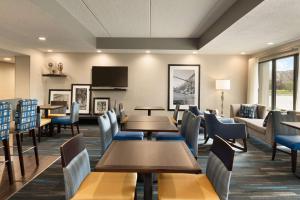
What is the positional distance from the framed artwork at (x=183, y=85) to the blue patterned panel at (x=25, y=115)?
517cm

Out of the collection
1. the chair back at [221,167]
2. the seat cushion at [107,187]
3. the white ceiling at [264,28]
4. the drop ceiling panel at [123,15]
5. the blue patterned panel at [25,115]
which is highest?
the drop ceiling panel at [123,15]

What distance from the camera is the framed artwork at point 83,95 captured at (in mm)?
8438

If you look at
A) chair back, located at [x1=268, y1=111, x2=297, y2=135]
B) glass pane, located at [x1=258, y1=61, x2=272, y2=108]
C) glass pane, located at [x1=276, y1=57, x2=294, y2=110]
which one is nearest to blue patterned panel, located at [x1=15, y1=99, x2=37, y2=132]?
chair back, located at [x1=268, y1=111, x2=297, y2=135]

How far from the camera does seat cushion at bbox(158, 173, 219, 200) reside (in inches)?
71.7

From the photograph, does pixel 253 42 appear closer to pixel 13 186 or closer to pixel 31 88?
pixel 13 186

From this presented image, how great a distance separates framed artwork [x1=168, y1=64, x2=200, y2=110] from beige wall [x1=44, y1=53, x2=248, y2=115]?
0.49 feet

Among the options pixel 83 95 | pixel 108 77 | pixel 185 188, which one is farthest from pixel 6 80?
pixel 185 188

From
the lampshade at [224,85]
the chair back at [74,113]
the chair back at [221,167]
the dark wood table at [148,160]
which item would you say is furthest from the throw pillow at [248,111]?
the chair back at [221,167]

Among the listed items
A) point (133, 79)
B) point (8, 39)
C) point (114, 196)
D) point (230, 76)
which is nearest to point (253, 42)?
point (230, 76)

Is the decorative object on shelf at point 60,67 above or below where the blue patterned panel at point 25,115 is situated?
above

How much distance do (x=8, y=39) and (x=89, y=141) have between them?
3.20 meters

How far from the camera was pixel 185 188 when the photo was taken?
1.96 metres

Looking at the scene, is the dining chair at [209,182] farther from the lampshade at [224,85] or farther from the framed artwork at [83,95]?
the framed artwork at [83,95]

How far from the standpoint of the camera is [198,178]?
85.6 inches
